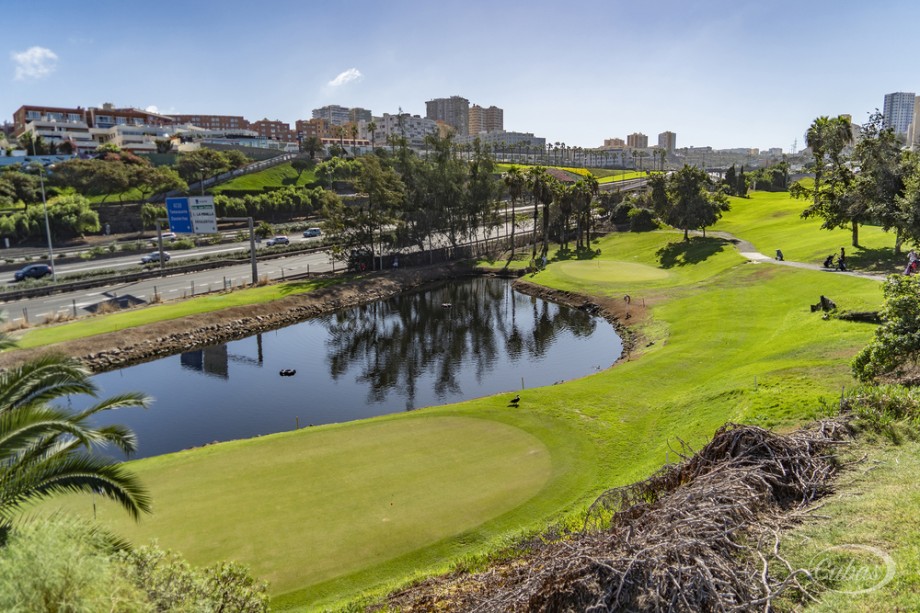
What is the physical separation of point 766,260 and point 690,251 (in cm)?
1304

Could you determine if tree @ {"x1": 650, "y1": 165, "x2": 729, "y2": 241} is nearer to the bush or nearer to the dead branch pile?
the bush

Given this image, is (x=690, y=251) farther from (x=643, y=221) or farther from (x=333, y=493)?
(x=333, y=493)

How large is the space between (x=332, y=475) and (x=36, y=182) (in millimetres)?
88834

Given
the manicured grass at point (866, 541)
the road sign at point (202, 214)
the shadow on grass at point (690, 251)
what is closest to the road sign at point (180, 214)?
the road sign at point (202, 214)

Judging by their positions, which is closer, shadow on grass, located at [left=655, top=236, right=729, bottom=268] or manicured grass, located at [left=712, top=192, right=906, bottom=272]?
manicured grass, located at [left=712, top=192, right=906, bottom=272]

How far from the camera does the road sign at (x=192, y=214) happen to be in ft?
193

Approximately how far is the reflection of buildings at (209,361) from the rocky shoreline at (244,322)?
1133mm

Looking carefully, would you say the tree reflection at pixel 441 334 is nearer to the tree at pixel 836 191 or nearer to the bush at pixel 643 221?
the tree at pixel 836 191

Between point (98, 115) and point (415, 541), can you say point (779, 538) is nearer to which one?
point (415, 541)

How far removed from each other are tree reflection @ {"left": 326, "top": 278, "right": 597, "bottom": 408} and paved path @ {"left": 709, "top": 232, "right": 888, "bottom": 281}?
18.4 m

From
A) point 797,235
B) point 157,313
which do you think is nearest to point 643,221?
point 797,235

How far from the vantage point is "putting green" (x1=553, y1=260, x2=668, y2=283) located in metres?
62.0

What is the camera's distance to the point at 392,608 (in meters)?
12.9

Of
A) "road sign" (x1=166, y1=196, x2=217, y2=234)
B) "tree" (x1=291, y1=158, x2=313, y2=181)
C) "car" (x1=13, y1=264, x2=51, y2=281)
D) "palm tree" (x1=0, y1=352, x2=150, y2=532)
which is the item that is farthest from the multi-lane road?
"tree" (x1=291, y1=158, x2=313, y2=181)
